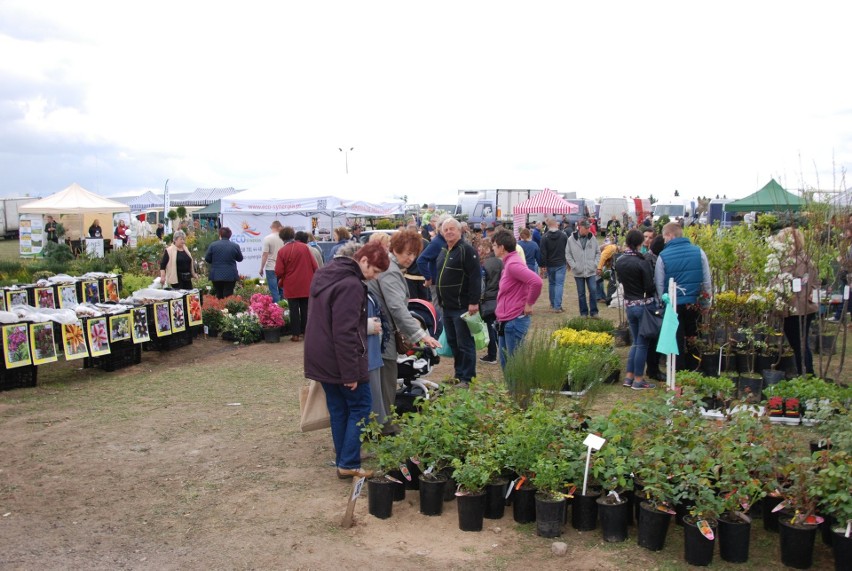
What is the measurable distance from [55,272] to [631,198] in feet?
123

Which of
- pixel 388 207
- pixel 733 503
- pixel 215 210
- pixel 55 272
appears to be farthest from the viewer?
pixel 215 210

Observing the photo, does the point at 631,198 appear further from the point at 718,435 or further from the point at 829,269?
the point at 718,435

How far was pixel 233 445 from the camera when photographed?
6.10 meters

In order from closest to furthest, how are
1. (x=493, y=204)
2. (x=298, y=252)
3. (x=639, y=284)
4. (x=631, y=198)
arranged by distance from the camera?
1. (x=639, y=284)
2. (x=298, y=252)
3. (x=493, y=204)
4. (x=631, y=198)

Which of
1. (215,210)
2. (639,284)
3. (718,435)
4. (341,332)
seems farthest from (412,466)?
(215,210)

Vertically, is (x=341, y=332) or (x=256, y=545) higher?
(x=341, y=332)

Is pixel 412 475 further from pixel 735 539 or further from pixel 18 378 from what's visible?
pixel 18 378

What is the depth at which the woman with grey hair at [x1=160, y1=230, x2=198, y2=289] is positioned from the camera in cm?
1195

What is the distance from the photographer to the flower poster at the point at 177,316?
33.5 ft

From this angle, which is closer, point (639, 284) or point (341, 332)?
point (341, 332)

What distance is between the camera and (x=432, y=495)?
4.57m

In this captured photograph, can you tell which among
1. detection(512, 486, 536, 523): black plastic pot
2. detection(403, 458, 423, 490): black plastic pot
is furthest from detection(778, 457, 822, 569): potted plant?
detection(403, 458, 423, 490): black plastic pot

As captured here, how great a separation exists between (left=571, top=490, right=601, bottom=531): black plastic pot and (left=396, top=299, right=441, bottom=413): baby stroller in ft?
6.33

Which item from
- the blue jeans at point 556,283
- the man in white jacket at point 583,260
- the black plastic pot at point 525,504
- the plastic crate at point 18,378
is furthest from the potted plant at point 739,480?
the blue jeans at point 556,283
